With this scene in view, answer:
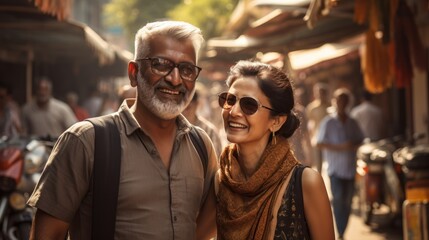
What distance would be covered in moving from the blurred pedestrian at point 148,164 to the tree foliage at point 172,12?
83.7 ft

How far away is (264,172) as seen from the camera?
3357mm

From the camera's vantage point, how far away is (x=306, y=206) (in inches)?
128

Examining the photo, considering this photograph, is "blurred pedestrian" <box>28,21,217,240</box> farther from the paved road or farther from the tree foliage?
the tree foliage

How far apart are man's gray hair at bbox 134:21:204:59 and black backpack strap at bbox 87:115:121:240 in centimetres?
47

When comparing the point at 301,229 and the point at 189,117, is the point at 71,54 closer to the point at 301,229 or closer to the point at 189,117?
the point at 189,117

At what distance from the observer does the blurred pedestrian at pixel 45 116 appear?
32.4 ft

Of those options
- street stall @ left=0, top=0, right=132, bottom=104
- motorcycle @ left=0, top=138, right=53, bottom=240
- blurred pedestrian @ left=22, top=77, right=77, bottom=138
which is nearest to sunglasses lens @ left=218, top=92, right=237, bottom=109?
motorcycle @ left=0, top=138, right=53, bottom=240

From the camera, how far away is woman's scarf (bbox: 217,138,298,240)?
330 centimetres

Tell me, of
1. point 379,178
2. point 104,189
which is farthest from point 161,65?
point 379,178

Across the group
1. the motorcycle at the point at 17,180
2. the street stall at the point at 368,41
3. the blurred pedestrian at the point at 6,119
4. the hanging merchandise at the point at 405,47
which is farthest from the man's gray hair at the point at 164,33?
the hanging merchandise at the point at 405,47

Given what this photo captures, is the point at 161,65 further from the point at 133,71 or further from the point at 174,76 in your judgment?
the point at 133,71

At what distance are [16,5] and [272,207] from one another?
6.50 meters

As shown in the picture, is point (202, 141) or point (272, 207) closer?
point (272, 207)

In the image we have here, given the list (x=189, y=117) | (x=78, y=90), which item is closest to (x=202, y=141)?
(x=189, y=117)
